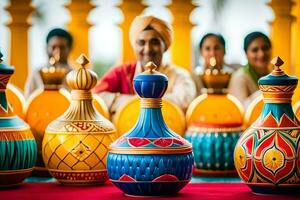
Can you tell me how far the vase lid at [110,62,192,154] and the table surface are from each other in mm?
175

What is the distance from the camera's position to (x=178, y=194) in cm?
385

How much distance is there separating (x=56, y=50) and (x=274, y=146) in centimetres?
300

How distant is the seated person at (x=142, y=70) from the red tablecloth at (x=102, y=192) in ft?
4.44

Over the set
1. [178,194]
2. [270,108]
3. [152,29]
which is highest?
[152,29]

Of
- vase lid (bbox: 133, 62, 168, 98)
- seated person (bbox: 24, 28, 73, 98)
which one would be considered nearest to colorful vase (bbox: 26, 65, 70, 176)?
vase lid (bbox: 133, 62, 168, 98)

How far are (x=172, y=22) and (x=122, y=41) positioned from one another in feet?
1.06

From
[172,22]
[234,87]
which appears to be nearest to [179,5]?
[172,22]

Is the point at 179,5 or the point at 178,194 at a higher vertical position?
the point at 179,5

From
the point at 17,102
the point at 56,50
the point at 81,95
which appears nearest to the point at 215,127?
the point at 17,102

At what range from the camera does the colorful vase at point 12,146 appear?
399 cm

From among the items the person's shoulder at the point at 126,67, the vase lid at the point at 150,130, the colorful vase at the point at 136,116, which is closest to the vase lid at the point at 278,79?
the vase lid at the point at 150,130

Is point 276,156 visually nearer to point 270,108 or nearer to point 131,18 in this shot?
point 270,108

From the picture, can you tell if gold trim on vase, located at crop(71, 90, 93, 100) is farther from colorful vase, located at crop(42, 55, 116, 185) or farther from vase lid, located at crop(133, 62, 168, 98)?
vase lid, located at crop(133, 62, 168, 98)

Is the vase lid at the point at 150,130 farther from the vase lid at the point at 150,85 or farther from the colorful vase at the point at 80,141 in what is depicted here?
the colorful vase at the point at 80,141
